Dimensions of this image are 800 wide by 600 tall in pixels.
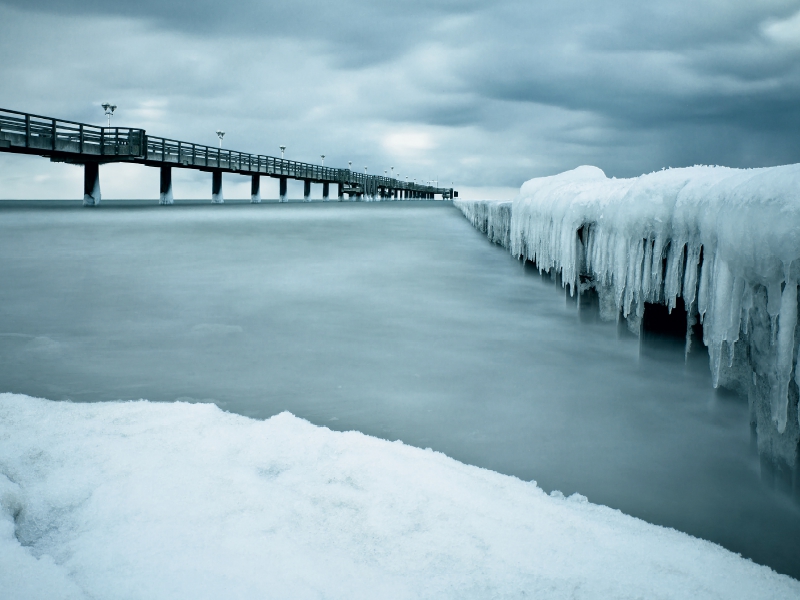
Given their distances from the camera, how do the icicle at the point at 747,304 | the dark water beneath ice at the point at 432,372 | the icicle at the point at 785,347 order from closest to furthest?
the icicle at the point at 785,347 → the icicle at the point at 747,304 → the dark water beneath ice at the point at 432,372

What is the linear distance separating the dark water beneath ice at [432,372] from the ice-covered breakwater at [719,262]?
39 cm

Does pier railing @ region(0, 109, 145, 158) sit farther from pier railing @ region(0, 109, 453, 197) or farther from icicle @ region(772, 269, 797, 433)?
icicle @ region(772, 269, 797, 433)

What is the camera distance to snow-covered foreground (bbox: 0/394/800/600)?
203cm

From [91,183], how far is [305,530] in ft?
108

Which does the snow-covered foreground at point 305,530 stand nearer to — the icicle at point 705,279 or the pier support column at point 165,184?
the icicle at point 705,279

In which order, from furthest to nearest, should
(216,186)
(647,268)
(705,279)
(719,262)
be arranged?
(216,186) → (647,268) → (705,279) → (719,262)

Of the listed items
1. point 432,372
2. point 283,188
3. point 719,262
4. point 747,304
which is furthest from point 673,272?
point 283,188

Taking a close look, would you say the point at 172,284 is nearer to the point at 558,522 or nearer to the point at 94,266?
the point at 94,266

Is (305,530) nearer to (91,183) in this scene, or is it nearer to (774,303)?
(774,303)

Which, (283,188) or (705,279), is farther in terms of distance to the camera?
(283,188)

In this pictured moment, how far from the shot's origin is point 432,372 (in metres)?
4.61

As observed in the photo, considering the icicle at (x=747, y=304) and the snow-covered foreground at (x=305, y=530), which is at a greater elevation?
the icicle at (x=747, y=304)

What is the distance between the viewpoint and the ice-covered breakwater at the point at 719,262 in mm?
2418

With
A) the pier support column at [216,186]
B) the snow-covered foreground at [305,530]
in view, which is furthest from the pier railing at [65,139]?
the snow-covered foreground at [305,530]
